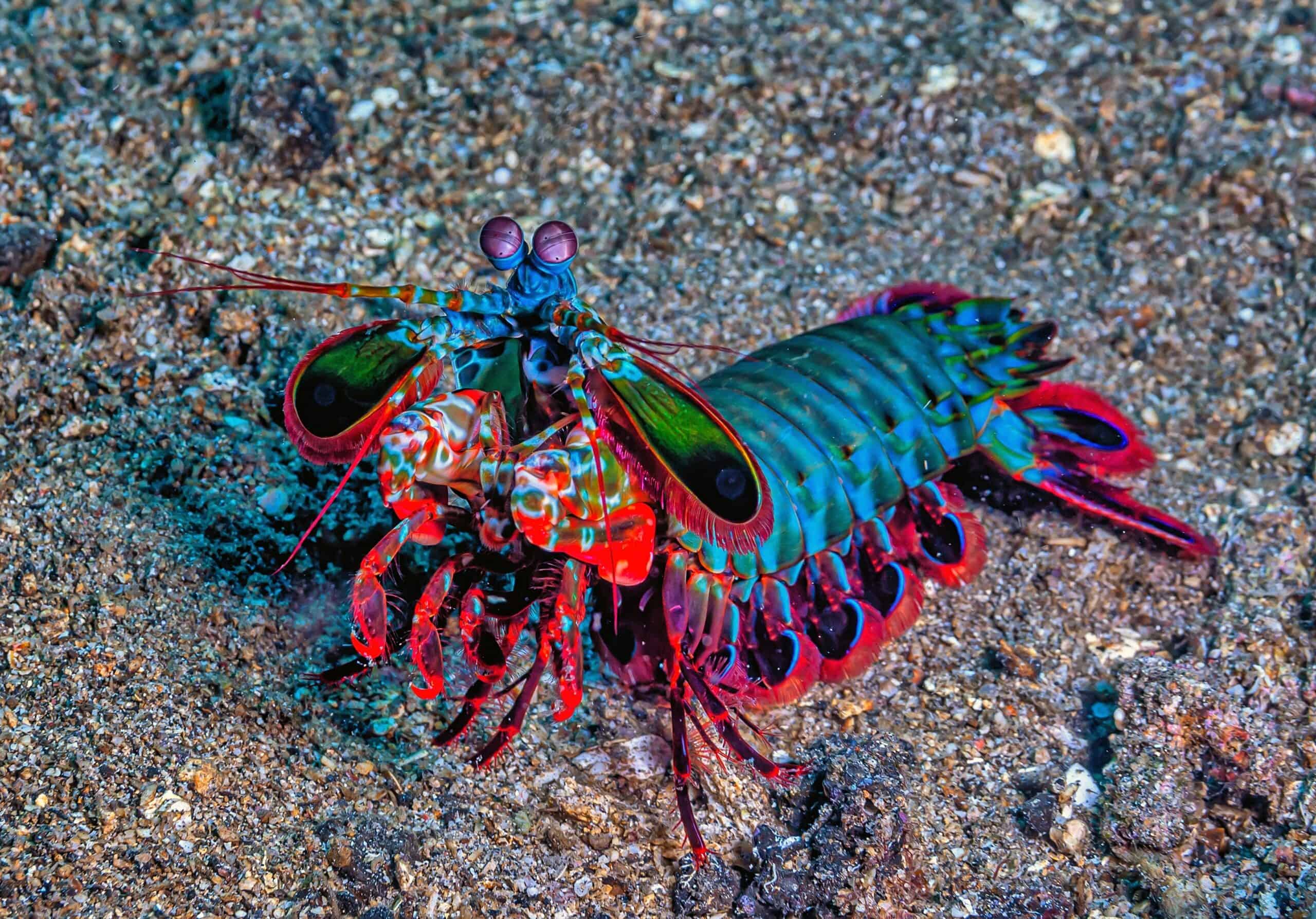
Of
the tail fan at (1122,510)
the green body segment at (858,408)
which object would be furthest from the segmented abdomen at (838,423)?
the tail fan at (1122,510)

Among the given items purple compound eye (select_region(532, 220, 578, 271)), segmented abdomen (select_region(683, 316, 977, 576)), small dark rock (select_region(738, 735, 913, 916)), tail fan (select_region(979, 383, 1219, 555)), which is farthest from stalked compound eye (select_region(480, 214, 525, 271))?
tail fan (select_region(979, 383, 1219, 555))

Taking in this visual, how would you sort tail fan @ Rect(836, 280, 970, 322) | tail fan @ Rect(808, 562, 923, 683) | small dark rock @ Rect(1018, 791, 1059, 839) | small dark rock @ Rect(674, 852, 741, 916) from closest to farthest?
small dark rock @ Rect(674, 852, 741, 916) → small dark rock @ Rect(1018, 791, 1059, 839) → tail fan @ Rect(808, 562, 923, 683) → tail fan @ Rect(836, 280, 970, 322)

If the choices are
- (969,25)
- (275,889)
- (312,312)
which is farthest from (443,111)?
(275,889)

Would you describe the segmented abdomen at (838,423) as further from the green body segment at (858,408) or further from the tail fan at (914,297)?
the tail fan at (914,297)

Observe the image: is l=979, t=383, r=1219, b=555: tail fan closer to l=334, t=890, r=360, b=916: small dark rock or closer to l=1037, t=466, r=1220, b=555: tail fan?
l=1037, t=466, r=1220, b=555: tail fan

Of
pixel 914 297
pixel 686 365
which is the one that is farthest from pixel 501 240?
pixel 914 297

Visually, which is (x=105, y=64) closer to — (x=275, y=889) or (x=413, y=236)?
(x=413, y=236)

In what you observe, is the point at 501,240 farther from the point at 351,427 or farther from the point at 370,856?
the point at 370,856
